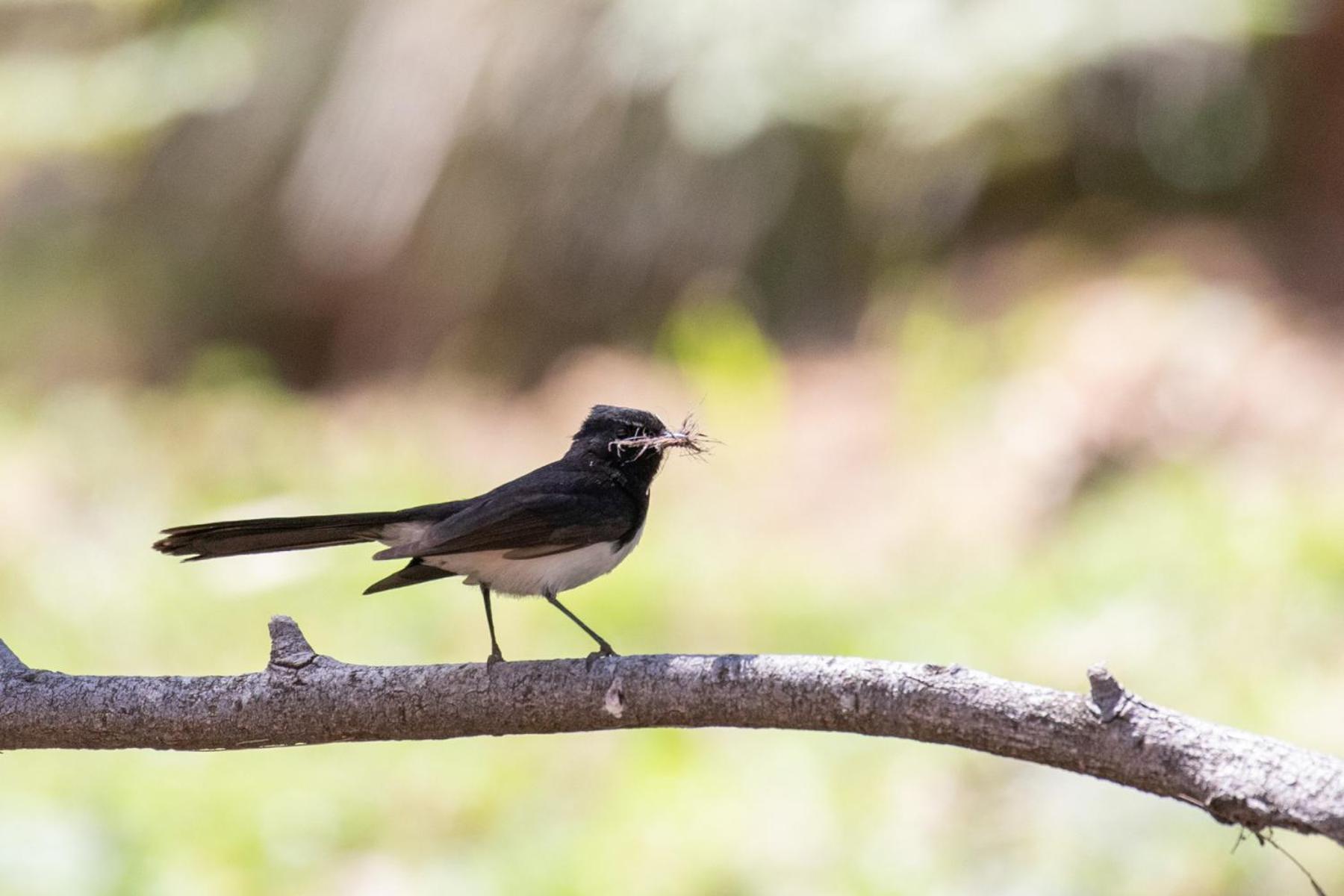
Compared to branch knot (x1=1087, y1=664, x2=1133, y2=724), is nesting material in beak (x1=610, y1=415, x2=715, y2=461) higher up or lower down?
higher up

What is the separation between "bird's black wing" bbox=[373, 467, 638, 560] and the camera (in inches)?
105

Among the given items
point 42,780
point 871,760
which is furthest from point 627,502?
point 42,780

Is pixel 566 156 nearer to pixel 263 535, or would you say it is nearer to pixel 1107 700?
pixel 263 535

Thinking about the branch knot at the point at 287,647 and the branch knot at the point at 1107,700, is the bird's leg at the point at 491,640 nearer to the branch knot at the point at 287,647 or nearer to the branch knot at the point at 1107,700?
the branch knot at the point at 287,647

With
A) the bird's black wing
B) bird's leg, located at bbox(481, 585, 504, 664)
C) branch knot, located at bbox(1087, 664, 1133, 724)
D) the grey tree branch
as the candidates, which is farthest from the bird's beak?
branch knot, located at bbox(1087, 664, 1133, 724)

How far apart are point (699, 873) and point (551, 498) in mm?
1653

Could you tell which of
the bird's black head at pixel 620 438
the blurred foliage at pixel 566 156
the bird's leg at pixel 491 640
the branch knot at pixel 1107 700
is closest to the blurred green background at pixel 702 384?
the blurred foliage at pixel 566 156

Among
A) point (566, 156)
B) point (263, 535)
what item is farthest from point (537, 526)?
point (566, 156)

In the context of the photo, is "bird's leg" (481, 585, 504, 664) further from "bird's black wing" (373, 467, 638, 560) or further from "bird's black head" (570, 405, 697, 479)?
"bird's black head" (570, 405, 697, 479)

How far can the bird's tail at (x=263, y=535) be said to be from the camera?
238cm

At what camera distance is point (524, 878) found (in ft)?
13.1

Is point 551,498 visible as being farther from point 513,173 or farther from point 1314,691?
point 513,173

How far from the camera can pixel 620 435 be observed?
2996 millimetres

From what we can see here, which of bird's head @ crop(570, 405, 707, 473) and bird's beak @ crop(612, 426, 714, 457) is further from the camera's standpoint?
bird's head @ crop(570, 405, 707, 473)
